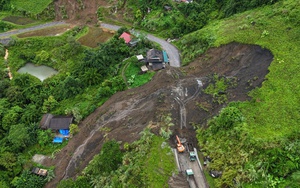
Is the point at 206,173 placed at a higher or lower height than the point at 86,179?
lower

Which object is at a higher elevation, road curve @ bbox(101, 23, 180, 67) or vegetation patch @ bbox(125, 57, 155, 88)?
road curve @ bbox(101, 23, 180, 67)

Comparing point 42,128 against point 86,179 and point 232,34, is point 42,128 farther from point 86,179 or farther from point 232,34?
point 232,34

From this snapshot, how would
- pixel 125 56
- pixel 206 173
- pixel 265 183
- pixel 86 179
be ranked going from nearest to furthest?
1. pixel 265 183
2. pixel 206 173
3. pixel 86 179
4. pixel 125 56

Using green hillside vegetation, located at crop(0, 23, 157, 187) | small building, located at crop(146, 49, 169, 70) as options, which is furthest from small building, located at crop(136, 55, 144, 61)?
green hillside vegetation, located at crop(0, 23, 157, 187)

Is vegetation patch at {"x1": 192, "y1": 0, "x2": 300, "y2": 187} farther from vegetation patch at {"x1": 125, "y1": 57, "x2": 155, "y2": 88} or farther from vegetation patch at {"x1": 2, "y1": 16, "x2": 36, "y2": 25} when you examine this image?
vegetation patch at {"x1": 2, "y1": 16, "x2": 36, "y2": 25}

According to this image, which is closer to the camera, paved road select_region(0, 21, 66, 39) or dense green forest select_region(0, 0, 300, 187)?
dense green forest select_region(0, 0, 300, 187)

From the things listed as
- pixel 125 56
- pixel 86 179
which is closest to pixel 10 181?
pixel 86 179

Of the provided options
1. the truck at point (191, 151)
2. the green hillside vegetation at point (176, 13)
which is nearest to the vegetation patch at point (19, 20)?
the green hillside vegetation at point (176, 13)
